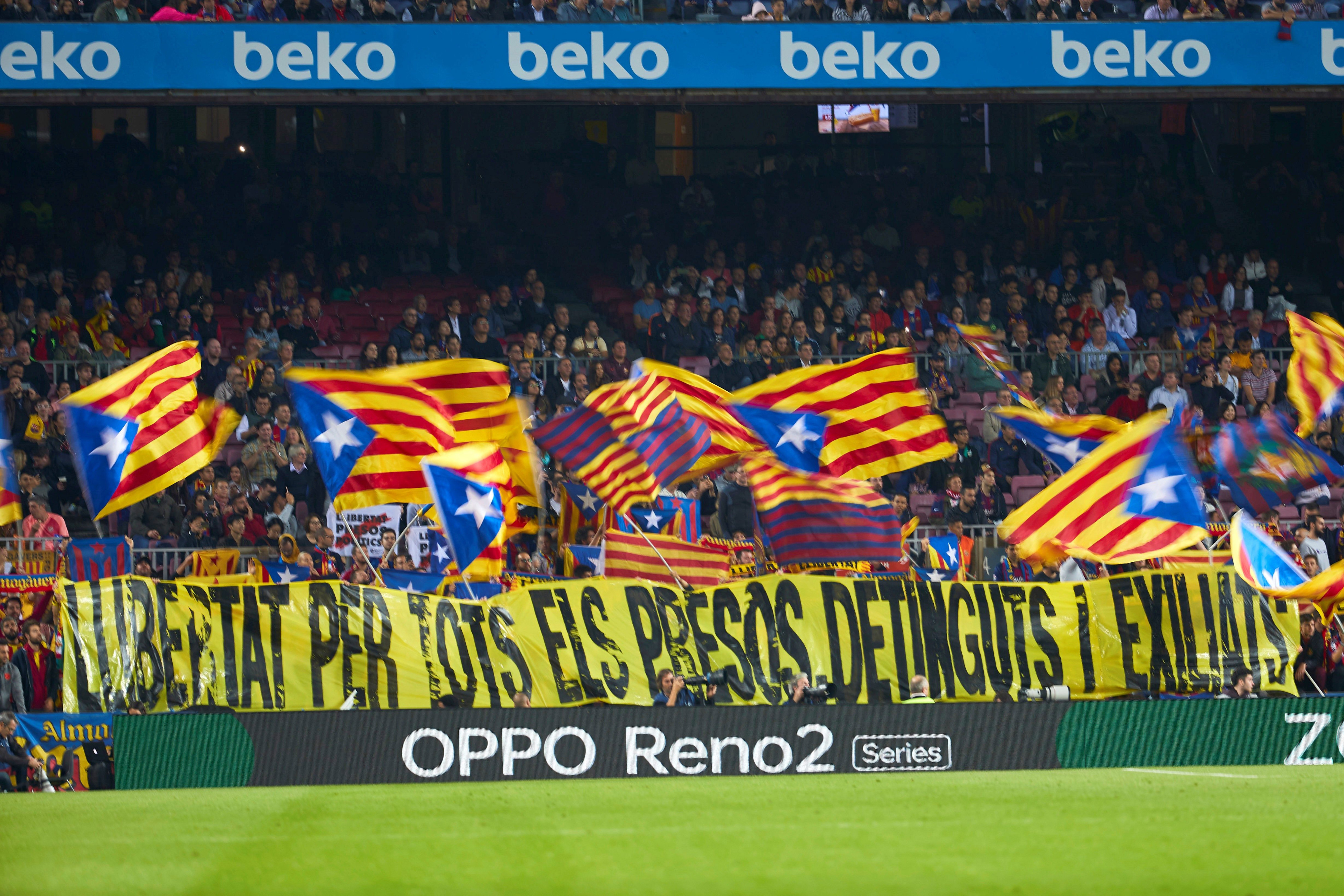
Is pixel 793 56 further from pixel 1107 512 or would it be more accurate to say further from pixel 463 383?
pixel 1107 512

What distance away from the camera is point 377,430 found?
13.9 meters

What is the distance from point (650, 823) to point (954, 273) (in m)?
13.7

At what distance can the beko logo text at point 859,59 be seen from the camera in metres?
18.1

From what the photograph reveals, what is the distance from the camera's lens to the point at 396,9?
2075cm

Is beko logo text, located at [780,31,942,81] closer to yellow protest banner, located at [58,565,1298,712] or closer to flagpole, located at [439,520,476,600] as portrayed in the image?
yellow protest banner, located at [58,565,1298,712]

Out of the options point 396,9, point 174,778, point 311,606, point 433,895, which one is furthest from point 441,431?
point 396,9

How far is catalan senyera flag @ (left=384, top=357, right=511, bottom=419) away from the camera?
14.4 meters

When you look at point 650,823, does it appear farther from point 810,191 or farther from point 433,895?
point 810,191

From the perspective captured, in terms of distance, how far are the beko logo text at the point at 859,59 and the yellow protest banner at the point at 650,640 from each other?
6.88 meters

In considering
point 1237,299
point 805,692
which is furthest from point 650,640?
point 1237,299

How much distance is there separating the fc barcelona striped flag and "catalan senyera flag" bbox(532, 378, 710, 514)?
169 inches

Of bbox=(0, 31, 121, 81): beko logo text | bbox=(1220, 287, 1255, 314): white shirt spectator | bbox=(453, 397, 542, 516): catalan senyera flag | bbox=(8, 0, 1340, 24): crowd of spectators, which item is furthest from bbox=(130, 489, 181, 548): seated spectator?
bbox=(1220, 287, 1255, 314): white shirt spectator

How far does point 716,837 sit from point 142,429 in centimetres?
693

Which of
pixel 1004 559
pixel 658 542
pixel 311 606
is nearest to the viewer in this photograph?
pixel 311 606
